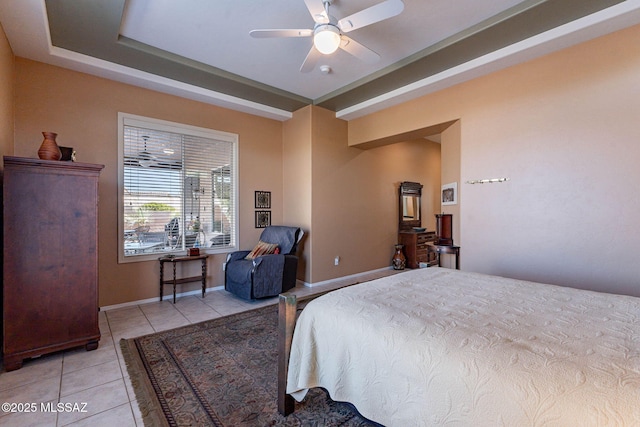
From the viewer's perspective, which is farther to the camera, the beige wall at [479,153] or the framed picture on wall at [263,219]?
the framed picture on wall at [263,219]

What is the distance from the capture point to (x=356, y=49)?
260cm

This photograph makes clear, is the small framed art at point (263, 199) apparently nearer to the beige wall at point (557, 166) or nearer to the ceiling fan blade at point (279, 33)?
the ceiling fan blade at point (279, 33)

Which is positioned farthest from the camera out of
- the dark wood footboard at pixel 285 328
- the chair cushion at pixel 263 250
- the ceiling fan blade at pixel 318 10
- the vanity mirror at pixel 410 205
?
the vanity mirror at pixel 410 205

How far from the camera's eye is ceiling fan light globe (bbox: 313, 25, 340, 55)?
2328 mm

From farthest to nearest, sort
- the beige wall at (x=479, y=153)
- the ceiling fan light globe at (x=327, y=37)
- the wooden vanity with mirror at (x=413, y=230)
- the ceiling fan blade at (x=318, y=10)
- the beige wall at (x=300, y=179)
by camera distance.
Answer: the wooden vanity with mirror at (x=413, y=230)
the beige wall at (x=300, y=179)
the beige wall at (x=479, y=153)
the ceiling fan light globe at (x=327, y=37)
the ceiling fan blade at (x=318, y=10)

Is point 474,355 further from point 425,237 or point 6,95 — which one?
point 425,237

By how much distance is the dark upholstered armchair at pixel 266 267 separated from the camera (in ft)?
12.7

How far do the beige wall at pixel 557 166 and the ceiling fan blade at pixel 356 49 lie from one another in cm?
157

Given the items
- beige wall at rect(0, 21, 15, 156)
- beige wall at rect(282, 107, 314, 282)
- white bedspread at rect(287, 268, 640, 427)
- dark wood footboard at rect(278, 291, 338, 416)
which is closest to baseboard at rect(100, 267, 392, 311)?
beige wall at rect(282, 107, 314, 282)

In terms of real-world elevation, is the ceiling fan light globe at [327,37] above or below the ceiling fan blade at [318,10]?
below

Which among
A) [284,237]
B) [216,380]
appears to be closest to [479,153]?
[284,237]

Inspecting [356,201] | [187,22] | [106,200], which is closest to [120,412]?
[106,200]

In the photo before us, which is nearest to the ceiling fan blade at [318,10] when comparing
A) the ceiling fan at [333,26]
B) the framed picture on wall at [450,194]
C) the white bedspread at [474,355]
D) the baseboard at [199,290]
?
the ceiling fan at [333,26]

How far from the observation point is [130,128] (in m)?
3.74
